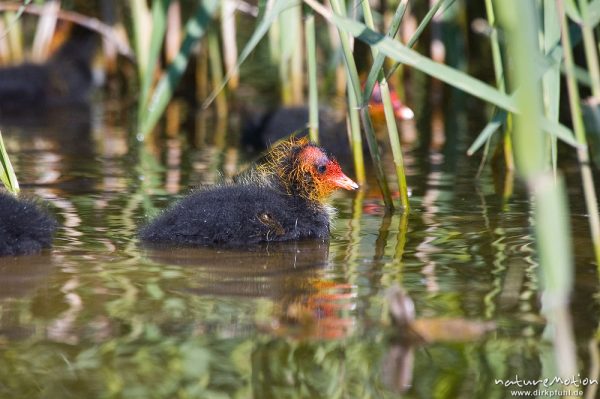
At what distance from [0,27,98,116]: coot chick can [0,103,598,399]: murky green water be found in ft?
16.8

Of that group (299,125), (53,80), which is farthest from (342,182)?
(53,80)

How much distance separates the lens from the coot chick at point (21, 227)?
15.9ft

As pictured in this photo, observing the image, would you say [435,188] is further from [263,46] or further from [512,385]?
[263,46]

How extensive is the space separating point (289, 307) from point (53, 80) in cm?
825

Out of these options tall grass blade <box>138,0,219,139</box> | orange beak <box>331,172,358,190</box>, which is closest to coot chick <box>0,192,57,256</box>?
orange beak <box>331,172,358,190</box>

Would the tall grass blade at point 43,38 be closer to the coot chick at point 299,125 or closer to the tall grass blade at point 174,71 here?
the coot chick at point 299,125

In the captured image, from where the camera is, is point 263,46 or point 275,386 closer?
point 275,386

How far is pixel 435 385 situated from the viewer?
11.1 feet

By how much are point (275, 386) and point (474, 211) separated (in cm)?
299

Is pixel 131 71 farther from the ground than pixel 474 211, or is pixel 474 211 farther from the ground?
pixel 131 71

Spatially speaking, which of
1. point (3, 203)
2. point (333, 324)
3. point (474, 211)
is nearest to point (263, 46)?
point (474, 211)

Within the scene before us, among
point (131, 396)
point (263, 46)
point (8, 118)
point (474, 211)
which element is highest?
point (263, 46)

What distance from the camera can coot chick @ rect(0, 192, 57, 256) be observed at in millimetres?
4852

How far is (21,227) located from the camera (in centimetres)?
491
